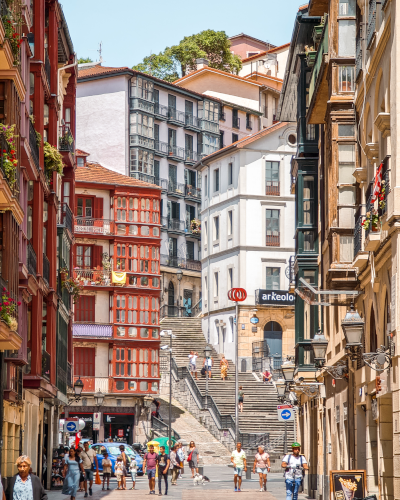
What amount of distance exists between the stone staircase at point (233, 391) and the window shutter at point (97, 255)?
26.5ft

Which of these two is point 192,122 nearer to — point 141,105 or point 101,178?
point 141,105

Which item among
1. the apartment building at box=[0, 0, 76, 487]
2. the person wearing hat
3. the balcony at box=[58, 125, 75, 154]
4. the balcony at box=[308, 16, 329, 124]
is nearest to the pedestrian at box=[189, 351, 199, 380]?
the apartment building at box=[0, 0, 76, 487]

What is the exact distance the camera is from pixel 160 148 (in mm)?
87688

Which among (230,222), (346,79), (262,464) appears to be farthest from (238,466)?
(230,222)

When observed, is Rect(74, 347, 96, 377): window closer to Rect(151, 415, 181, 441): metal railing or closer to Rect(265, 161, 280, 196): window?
Rect(151, 415, 181, 441): metal railing

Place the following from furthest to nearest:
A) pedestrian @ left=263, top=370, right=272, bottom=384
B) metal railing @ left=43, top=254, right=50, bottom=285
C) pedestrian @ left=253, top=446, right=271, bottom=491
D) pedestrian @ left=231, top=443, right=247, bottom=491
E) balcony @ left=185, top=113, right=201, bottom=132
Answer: balcony @ left=185, top=113, right=201, bottom=132 < pedestrian @ left=263, top=370, right=272, bottom=384 < pedestrian @ left=231, top=443, right=247, bottom=491 < pedestrian @ left=253, top=446, right=271, bottom=491 < metal railing @ left=43, top=254, right=50, bottom=285

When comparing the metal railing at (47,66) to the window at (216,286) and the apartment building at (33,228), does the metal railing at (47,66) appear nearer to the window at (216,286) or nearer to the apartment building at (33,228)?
the apartment building at (33,228)

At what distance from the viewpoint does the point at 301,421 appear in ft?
137

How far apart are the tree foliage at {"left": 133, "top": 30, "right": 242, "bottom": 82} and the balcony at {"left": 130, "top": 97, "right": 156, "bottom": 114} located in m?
15.1

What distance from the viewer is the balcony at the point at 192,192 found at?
9094 centimetres

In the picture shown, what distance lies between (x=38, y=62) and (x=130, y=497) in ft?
44.2

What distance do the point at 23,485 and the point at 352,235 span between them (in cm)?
1142

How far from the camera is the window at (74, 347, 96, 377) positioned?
223 ft

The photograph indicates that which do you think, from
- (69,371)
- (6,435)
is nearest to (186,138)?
(69,371)
